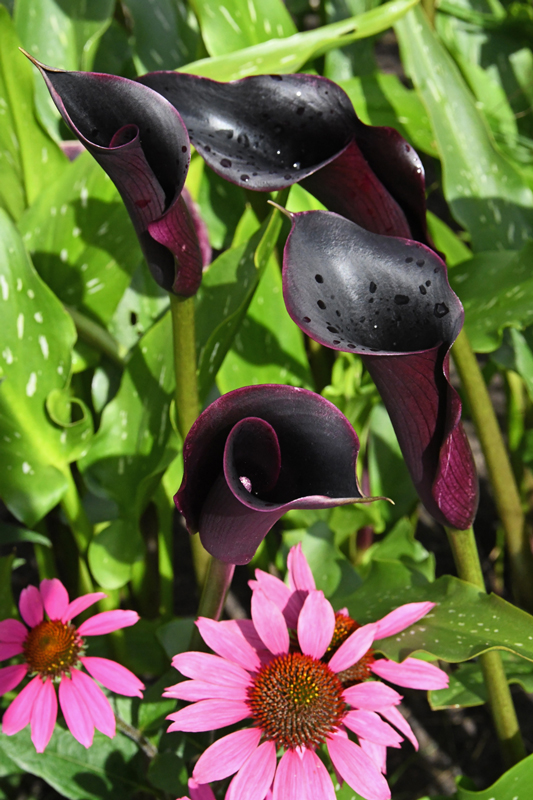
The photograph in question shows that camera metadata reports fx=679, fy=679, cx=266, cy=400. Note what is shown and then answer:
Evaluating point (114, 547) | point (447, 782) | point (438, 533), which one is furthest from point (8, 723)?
point (438, 533)

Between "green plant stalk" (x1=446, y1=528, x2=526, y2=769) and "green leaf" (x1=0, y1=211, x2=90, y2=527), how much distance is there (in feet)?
0.94

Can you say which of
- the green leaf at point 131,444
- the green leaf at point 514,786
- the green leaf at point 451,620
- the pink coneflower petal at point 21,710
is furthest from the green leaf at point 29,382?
the green leaf at point 514,786

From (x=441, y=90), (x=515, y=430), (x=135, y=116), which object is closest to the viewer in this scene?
(x=135, y=116)

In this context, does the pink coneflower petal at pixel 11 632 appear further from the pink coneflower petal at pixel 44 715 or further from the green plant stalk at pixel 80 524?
the green plant stalk at pixel 80 524

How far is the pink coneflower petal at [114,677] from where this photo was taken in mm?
412

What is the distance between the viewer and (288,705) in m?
0.37

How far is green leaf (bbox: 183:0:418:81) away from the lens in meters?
0.57

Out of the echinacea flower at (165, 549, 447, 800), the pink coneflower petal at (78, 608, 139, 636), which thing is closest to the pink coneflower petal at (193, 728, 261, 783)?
the echinacea flower at (165, 549, 447, 800)

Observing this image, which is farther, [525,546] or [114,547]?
[525,546]

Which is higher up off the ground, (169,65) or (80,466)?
(169,65)

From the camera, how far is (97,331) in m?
0.61

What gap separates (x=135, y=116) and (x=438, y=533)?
70 centimetres

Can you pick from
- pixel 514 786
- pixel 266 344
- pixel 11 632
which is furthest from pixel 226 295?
pixel 514 786

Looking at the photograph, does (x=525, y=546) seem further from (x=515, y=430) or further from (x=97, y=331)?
(x=97, y=331)
